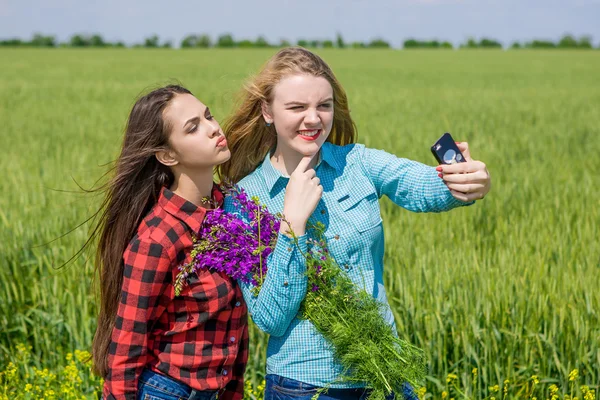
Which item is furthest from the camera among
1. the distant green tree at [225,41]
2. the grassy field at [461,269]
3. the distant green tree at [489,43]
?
the distant green tree at [489,43]

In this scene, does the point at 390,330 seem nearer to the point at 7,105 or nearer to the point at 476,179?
the point at 476,179

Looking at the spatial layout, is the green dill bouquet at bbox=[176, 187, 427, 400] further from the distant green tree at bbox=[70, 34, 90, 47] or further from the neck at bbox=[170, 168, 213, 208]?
the distant green tree at bbox=[70, 34, 90, 47]

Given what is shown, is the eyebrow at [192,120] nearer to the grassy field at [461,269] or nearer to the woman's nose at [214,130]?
the woman's nose at [214,130]

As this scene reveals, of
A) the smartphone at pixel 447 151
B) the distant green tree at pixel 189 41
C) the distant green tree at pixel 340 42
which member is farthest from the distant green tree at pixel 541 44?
the smartphone at pixel 447 151

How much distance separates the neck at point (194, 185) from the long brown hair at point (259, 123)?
9cm

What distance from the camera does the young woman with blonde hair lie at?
1.79 meters

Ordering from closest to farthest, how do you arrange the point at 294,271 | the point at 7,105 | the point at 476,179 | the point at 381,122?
the point at 294,271 → the point at 476,179 → the point at 381,122 → the point at 7,105

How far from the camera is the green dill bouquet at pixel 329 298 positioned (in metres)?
1.75

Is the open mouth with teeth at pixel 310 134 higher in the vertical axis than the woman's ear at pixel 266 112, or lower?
lower

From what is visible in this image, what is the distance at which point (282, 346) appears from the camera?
6.29 ft

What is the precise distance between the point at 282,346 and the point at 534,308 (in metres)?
1.58

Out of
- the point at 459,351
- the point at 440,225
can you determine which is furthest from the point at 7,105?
the point at 459,351

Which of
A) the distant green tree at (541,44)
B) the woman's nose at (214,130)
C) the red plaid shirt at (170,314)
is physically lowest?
the distant green tree at (541,44)

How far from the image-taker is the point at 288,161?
81.5 inches
